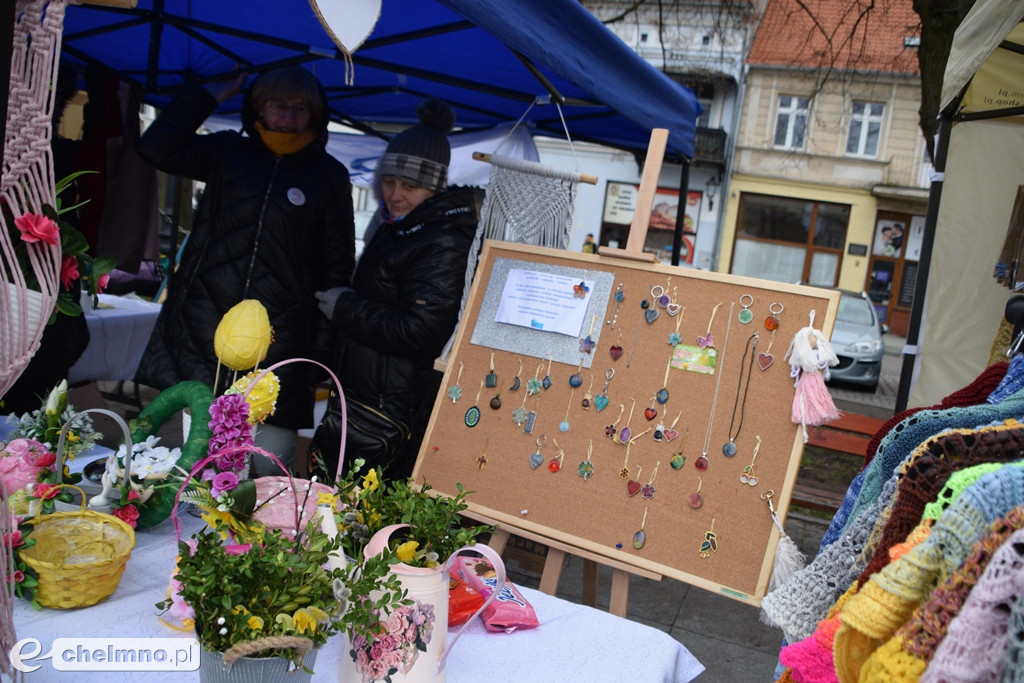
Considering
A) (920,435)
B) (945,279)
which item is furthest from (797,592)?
(945,279)

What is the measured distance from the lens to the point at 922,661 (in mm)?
823

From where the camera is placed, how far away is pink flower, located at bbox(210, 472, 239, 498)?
1.07 meters

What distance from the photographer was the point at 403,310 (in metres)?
2.32

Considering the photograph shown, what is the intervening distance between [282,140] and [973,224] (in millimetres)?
3284

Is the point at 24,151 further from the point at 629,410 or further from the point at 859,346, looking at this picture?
the point at 859,346

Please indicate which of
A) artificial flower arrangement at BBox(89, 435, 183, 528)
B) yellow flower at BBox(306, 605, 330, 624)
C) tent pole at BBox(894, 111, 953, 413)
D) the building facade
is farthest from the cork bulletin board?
the building facade

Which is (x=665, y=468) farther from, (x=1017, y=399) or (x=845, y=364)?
(x=845, y=364)

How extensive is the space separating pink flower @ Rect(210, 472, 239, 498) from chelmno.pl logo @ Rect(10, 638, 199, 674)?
0.21m

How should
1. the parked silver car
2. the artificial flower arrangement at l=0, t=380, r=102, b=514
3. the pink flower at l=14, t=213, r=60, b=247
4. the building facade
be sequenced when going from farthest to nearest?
the building facade → the parked silver car → the artificial flower arrangement at l=0, t=380, r=102, b=514 → the pink flower at l=14, t=213, r=60, b=247

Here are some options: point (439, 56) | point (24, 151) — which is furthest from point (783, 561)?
point (439, 56)

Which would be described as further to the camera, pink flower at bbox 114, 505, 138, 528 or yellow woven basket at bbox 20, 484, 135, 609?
pink flower at bbox 114, 505, 138, 528

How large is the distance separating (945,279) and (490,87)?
2.54 meters

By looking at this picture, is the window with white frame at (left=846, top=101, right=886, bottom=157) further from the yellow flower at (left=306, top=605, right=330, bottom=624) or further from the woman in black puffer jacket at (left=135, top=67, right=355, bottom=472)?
Answer: the yellow flower at (left=306, top=605, right=330, bottom=624)

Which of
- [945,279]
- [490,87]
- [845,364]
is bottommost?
[845,364]
